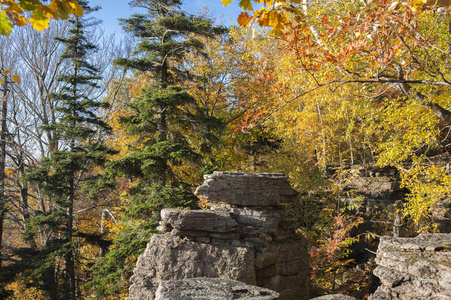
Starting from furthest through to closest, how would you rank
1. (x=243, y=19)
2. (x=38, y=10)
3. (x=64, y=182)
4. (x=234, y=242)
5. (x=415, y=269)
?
(x=64, y=182), (x=234, y=242), (x=415, y=269), (x=243, y=19), (x=38, y=10)

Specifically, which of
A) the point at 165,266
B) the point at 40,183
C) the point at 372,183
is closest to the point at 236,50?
the point at 372,183

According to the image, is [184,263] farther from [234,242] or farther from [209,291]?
[209,291]

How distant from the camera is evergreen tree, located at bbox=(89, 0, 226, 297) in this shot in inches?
364

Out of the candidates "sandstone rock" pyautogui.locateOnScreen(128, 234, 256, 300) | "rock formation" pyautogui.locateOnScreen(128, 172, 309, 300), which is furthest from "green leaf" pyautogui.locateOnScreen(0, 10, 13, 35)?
"sandstone rock" pyautogui.locateOnScreen(128, 234, 256, 300)

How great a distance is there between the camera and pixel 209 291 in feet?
13.5

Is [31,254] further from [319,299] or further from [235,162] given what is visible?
[319,299]

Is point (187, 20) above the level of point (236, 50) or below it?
below

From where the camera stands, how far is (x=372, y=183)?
14.8 meters

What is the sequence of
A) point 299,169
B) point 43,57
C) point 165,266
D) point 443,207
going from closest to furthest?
1. point 165,266
2. point 299,169
3. point 443,207
4. point 43,57

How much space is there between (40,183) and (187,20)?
872 cm

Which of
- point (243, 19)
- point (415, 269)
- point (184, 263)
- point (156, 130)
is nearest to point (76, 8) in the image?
point (243, 19)

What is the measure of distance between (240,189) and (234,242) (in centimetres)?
118

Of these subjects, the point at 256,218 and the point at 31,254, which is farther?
the point at 31,254

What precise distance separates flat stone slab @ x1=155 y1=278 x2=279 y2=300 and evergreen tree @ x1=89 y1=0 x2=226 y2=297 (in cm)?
486
